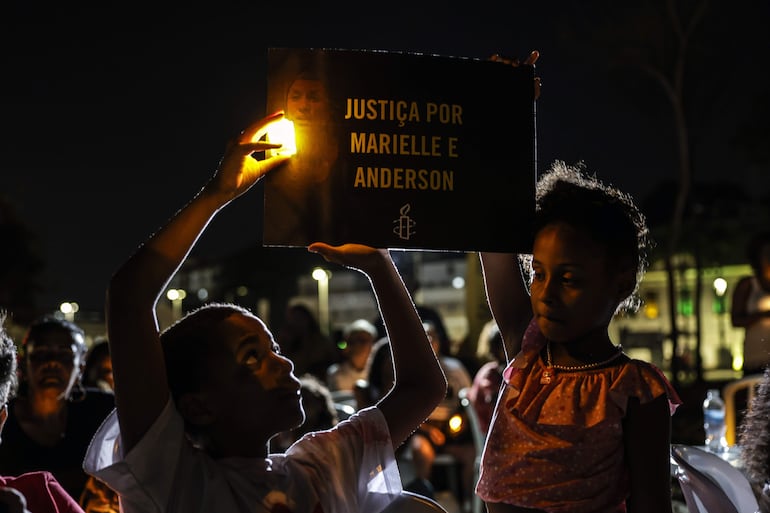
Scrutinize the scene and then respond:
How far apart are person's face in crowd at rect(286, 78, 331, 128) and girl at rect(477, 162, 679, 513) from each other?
649mm

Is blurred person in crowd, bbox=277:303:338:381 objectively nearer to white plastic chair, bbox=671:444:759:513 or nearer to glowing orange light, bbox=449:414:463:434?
glowing orange light, bbox=449:414:463:434

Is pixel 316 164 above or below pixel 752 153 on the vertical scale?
below

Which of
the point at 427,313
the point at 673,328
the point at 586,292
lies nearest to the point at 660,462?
the point at 586,292

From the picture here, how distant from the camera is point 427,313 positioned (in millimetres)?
10625

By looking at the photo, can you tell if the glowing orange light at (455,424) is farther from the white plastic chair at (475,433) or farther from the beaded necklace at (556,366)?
the beaded necklace at (556,366)

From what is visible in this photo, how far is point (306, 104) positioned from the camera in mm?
2828

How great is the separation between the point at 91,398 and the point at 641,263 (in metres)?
3.16

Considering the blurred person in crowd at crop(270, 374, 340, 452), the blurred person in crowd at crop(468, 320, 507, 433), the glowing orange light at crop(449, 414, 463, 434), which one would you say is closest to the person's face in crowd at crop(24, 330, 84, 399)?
the blurred person in crowd at crop(270, 374, 340, 452)

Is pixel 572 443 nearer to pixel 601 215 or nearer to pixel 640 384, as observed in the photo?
pixel 640 384

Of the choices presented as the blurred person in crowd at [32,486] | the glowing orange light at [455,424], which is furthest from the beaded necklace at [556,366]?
the glowing orange light at [455,424]

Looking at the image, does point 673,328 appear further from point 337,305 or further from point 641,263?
point 337,305

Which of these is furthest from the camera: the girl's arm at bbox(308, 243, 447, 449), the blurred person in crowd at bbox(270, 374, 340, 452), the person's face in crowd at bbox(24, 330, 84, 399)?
the blurred person in crowd at bbox(270, 374, 340, 452)

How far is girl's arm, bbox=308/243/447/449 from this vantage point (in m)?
2.83

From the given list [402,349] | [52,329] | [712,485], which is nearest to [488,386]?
[52,329]
